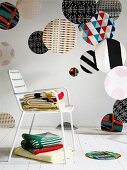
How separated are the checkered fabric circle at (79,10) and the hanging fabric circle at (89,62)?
404 mm

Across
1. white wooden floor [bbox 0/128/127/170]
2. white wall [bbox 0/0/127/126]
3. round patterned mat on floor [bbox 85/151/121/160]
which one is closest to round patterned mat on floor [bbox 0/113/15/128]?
white wall [bbox 0/0/127/126]

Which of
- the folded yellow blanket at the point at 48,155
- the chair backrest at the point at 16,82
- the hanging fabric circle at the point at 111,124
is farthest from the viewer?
the hanging fabric circle at the point at 111,124

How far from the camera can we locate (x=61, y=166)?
251cm

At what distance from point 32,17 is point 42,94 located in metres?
1.66

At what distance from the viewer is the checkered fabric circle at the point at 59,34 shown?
4.07 metres

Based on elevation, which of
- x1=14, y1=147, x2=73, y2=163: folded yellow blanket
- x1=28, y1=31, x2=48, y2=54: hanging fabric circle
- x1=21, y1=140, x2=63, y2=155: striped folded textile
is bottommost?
x1=14, y1=147, x2=73, y2=163: folded yellow blanket

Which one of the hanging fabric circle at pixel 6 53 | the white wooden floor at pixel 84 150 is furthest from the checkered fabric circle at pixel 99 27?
the white wooden floor at pixel 84 150

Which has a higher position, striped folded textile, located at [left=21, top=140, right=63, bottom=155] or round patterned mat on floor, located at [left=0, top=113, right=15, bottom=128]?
striped folded textile, located at [left=21, top=140, right=63, bottom=155]

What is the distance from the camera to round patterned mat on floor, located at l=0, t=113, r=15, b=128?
411 centimetres

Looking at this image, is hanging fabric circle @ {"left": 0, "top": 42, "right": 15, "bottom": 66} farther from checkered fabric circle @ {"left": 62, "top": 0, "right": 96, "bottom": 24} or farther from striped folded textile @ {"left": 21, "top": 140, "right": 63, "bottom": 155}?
striped folded textile @ {"left": 21, "top": 140, "right": 63, "bottom": 155}

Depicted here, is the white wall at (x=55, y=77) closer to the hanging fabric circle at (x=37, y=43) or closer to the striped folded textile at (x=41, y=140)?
the hanging fabric circle at (x=37, y=43)

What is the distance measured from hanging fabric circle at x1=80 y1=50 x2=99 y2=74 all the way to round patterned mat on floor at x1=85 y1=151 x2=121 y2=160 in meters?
1.41

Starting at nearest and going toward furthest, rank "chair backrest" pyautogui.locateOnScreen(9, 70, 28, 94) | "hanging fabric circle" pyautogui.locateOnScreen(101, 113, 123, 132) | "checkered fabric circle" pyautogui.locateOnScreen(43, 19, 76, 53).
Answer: "chair backrest" pyautogui.locateOnScreen(9, 70, 28, 94) < "hanging fabric circle" pyautogui.locateOnScreen(101, 113, 123, 132) < "checkered fabric circle" pyautogui.locateOnScreen(43, 19, 76, 53)

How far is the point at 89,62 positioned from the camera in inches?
160
